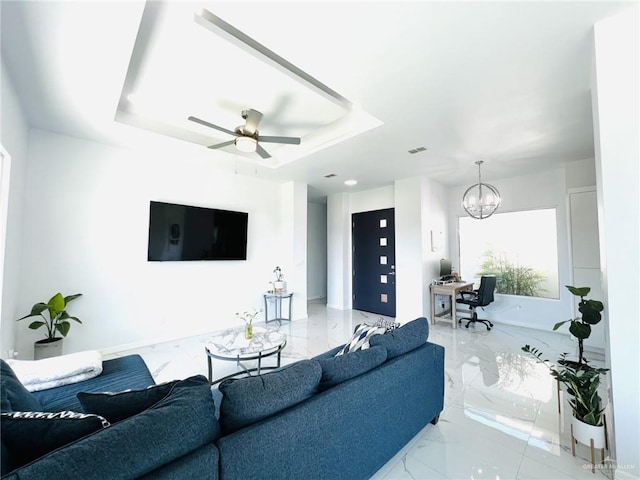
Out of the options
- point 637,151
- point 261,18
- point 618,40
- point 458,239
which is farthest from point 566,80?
point 458,239

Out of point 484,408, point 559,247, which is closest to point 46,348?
point 484,408

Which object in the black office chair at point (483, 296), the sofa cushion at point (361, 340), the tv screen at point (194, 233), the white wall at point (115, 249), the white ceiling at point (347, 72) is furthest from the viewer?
the black office chair at point (483, 296)

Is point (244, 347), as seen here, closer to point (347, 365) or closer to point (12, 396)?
point (347, 365)

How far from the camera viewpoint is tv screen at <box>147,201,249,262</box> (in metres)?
3.67

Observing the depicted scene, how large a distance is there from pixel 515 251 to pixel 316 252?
4268mm

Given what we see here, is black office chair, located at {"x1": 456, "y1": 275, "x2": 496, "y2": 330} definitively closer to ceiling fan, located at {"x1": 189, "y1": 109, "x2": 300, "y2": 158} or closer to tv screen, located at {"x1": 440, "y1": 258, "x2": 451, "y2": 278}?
tv screen, located at {"x1": 440, "y1": 258, "x2": 451, "y2": 278}

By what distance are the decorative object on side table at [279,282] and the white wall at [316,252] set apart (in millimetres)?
2049

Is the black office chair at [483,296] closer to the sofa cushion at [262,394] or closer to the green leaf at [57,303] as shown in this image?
the sofa cushion at [262,394]

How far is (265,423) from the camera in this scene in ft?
3.48

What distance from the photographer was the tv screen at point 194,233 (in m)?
3.67

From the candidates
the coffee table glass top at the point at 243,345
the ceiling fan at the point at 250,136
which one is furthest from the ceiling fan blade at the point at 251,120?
the coffee table glass top at the point at 243,345

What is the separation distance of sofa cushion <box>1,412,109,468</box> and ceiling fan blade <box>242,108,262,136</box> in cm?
260

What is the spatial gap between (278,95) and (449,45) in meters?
1.45

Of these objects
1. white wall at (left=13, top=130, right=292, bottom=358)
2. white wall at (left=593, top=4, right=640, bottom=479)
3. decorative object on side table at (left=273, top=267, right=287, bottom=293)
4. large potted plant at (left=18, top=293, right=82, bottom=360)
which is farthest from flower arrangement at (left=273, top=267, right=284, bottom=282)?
white wall at (left=593, top=4, right=640, bottom=479)
